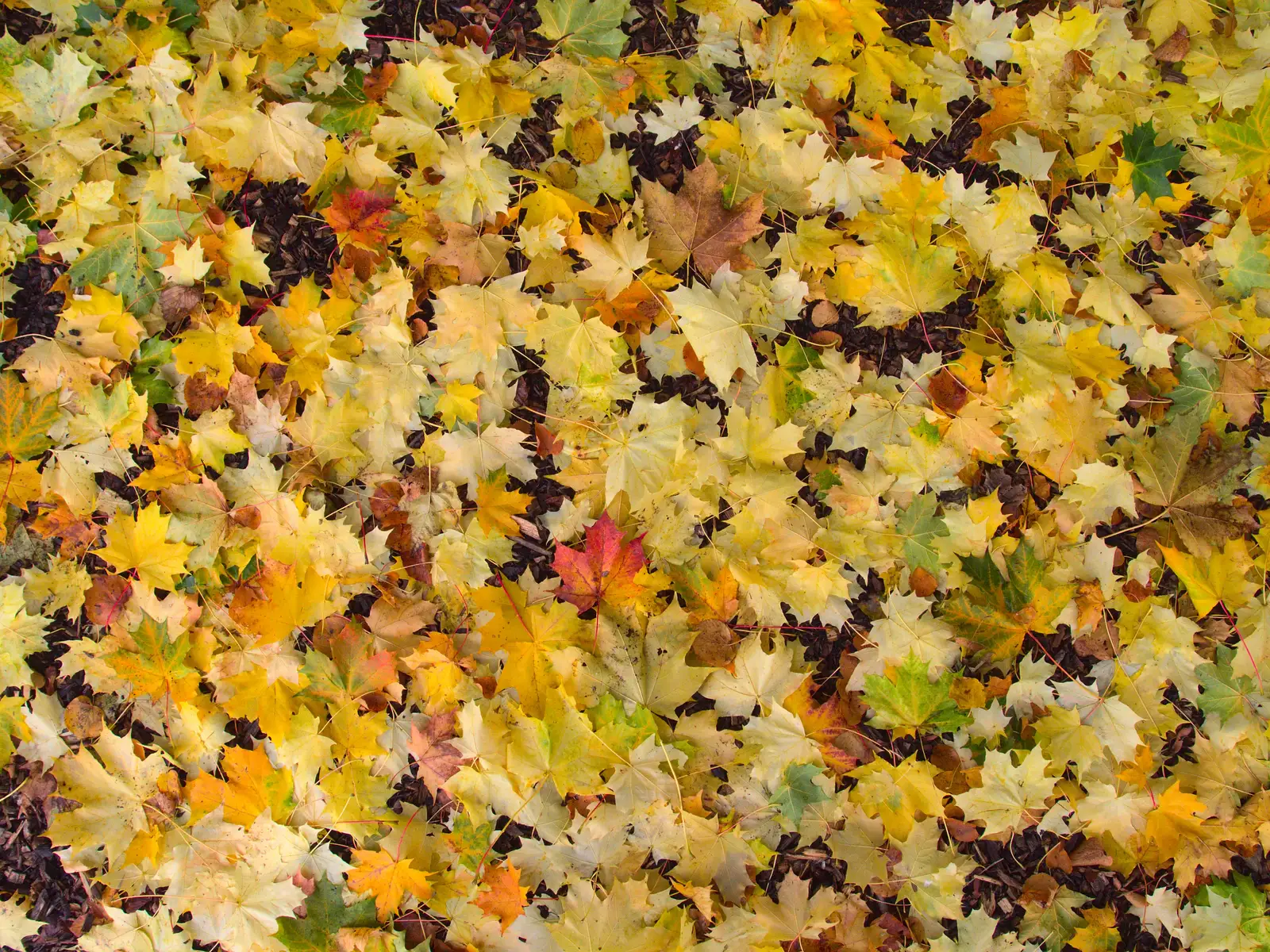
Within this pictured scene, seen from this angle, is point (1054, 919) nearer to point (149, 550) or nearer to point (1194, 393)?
point (1194, 393)

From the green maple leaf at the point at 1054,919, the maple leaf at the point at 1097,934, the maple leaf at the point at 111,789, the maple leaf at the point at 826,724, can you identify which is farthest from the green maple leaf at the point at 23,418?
the maple leaf at the point at 1097,934

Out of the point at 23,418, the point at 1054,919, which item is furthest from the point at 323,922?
the point at 1054,919

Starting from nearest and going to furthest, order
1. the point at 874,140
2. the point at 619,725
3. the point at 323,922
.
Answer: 1. the point at 619,725
2. the point at 323,922
3. the point at 874,140

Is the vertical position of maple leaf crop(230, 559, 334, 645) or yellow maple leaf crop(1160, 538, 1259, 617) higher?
yellow maple leaf crop(1160, 538, 1259, 617)

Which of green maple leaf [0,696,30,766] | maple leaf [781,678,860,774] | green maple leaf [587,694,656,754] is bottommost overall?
green maple leaf [0,696,30,766]

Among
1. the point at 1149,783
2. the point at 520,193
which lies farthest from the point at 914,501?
the point at 520,193

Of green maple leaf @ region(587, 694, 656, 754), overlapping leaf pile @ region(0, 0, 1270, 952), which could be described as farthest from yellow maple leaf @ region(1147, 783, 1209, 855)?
green maple leaf @ region(587, 694, 656, 754)

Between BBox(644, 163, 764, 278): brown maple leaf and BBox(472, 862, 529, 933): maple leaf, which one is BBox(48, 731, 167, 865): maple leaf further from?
BBox(644, 163, 764, 278): brown maple leaf
